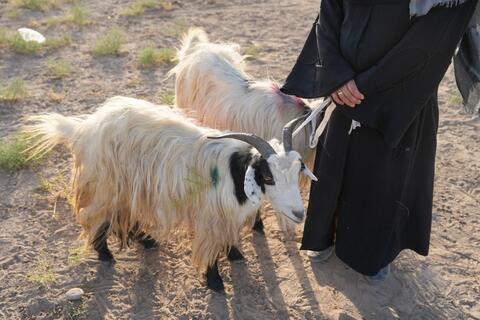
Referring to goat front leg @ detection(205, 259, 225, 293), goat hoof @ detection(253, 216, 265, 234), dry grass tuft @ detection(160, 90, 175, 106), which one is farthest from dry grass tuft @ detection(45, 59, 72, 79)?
goat front leg @ detection(205, 259, 225, 293)

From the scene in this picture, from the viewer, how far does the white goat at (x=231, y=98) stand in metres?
3.95

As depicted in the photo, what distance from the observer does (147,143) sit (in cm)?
331

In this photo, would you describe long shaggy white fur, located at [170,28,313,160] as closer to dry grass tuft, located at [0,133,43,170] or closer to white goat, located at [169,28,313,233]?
white goat, located at [169,28,313,233]

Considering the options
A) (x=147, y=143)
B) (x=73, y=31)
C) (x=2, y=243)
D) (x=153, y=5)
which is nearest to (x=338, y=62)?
(x=147, y=143)

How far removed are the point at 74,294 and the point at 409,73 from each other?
2322 mm

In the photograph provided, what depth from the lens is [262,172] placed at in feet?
9.80

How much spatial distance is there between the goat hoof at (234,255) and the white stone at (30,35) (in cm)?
439

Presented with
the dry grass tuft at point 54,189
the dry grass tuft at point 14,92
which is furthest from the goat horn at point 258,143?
the dry grass tuft at point 14,92

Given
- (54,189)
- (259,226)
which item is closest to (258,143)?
(259,226)

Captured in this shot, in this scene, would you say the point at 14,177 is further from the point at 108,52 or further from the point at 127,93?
the point at 108,52

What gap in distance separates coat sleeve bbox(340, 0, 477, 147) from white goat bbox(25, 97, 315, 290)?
516 mm

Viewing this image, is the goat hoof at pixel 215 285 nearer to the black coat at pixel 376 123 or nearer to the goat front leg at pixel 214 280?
the goat front leg at pixel 214 280

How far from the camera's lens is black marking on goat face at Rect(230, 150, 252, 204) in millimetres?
3127

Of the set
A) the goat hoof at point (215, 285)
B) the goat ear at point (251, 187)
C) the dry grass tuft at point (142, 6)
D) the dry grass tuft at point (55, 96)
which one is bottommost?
the goat hoof at point (215, 285)
